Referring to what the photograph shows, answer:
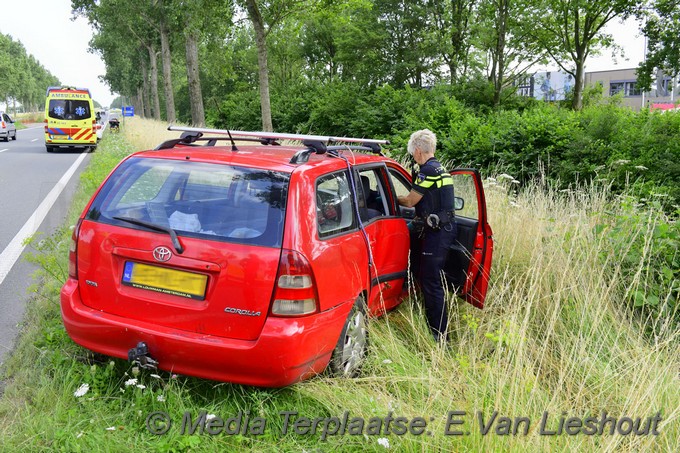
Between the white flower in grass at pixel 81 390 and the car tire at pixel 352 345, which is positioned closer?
the white flower in grass at pixel 81 390

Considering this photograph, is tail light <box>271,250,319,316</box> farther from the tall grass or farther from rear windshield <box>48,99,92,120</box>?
rear windshield <box>48,99,92,120</box>

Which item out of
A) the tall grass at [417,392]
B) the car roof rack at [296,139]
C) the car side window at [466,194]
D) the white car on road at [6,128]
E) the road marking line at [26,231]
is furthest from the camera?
the white car on road at [6,128]

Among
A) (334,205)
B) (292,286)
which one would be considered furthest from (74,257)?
(334,205)

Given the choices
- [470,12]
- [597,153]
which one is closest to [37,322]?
[597,153]

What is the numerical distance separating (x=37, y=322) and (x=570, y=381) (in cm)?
404

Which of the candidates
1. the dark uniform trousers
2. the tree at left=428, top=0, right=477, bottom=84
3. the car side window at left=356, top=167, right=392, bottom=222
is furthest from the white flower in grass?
the tree at left=428, top=0, right=477, bottom=84

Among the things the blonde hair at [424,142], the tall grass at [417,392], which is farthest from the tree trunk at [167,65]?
the blonde hair at [424,142]

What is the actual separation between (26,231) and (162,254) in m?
6.09

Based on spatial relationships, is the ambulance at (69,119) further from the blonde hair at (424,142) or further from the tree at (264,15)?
the blonde hair at (424,142)

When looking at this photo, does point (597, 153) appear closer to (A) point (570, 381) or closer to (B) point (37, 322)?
(A) point (570, 381)

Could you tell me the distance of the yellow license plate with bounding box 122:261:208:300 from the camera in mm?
3215

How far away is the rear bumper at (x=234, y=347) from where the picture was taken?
3121 millimetres

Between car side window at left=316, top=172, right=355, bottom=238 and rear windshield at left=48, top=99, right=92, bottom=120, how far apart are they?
23534 millimetres

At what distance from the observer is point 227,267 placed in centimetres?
316
